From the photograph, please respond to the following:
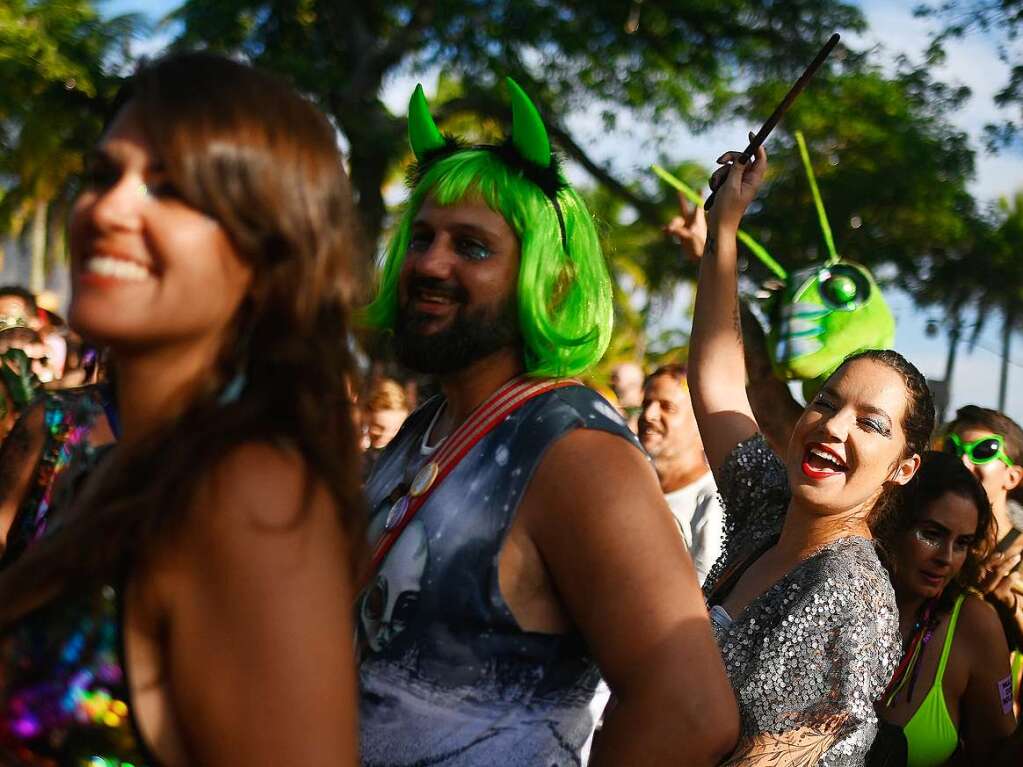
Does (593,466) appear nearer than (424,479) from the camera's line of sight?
Yes

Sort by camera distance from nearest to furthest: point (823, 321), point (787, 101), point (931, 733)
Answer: point (787, 101), point (931, 733), point (823, 321)

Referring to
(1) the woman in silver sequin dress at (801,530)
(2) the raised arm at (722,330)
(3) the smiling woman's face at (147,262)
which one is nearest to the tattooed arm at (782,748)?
(1) the woman in silver sequin dress at (801,530)

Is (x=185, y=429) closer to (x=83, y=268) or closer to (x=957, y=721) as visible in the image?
(x=83, y=268)

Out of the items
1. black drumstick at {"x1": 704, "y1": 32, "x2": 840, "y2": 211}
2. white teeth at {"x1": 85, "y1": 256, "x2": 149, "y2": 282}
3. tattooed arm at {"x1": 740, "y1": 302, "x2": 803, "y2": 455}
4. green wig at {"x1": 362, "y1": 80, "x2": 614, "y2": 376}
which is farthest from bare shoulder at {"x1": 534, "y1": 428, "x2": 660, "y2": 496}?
tattooed arm at {"x1": 740, "y1": 302, "x2": 803, "y2": 455}

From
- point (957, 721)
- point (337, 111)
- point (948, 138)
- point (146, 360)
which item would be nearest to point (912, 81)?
point (948, 138)

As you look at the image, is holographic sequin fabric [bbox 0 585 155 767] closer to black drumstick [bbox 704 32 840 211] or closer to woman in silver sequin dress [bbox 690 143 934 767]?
woman in silver sequin dress [bbox 690 143 934 767]

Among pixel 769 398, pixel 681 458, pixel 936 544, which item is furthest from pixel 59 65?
pixel 936 544

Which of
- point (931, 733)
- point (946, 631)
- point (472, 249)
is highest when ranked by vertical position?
point (472, 249)

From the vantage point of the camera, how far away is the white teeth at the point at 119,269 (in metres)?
1.25

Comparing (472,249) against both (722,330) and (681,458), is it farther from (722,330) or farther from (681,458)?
(681,458)

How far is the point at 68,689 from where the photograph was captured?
1.19 m

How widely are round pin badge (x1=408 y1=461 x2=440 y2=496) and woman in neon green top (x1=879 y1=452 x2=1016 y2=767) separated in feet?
6.86

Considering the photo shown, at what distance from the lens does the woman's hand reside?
9.67 ft

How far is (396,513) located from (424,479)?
72 millimetres
